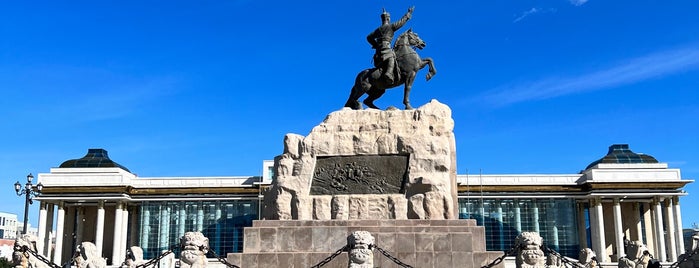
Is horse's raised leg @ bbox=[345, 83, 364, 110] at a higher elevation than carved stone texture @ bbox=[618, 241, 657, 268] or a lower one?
higher

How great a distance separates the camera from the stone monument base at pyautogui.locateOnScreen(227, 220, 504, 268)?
12328 mm

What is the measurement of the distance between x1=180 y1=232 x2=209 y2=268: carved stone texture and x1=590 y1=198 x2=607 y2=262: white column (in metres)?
42.6

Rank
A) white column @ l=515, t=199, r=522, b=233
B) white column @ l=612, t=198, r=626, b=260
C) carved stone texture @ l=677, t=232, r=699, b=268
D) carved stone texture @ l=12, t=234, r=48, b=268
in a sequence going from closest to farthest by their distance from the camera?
1. carved stone texture @ l=677, t=232, r=699, b=268
2. carved stone texture @ l=12, t=234, r=48, b=268
3. white column @ l=612, t=198, r=626, b=260
4. white column @ l=515, t=199, r=522, b=233

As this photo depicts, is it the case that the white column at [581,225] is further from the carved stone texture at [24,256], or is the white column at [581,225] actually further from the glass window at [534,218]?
the carved stone texture at [24,256]

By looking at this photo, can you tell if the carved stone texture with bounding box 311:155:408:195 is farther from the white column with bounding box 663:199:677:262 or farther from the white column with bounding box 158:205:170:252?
the white column with bounding box 663:199:677:262

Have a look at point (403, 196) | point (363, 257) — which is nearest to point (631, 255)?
point (403, 196)

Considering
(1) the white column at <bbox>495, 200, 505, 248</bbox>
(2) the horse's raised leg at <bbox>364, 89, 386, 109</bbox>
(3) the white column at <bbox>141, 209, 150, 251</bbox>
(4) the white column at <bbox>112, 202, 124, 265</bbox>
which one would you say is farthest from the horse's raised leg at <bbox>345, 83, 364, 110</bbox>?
(3) the white column at <bbox>141, 209, 150, 251</bbox>

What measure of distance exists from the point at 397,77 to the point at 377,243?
434cm

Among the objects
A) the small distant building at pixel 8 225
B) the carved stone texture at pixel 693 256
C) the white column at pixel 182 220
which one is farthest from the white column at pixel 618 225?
the small distant building at pixel 8 225

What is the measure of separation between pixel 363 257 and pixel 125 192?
43394 millimetres

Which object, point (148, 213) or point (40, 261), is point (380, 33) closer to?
point (40, 261)

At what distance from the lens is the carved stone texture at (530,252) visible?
1054 cm

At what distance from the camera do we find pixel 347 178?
13891mm

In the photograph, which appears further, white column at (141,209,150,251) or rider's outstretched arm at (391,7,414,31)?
white column at (141,209,150,251)
